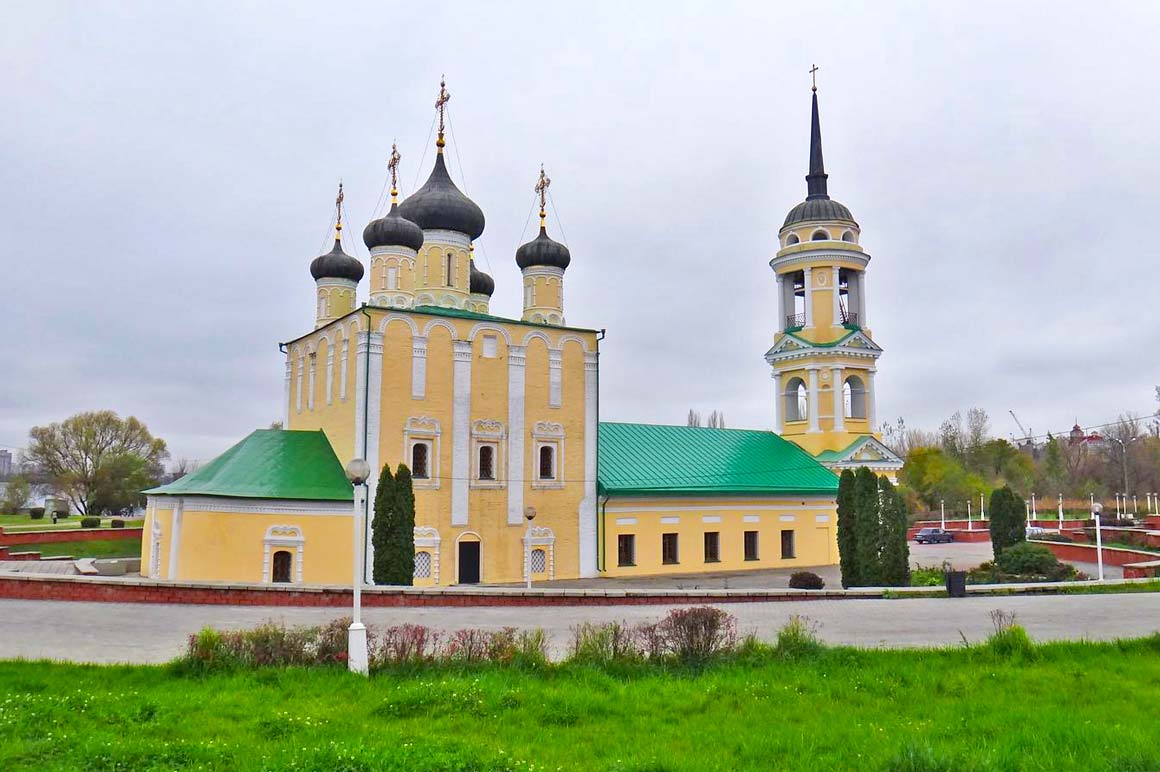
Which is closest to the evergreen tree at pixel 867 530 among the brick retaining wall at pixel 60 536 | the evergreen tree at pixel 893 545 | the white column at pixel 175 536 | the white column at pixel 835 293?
the evergreen tree at pixel 893 545

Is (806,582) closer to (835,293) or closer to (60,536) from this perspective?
(835,293)

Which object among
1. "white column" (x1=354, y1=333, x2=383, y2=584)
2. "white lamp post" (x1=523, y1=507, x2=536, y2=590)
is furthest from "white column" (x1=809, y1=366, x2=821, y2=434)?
"white column" (x1=354, y1=333, x2=383, y2=584)

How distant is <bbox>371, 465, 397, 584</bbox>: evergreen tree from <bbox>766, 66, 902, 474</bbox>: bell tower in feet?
59.5

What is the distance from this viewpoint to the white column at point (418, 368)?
73.9ft

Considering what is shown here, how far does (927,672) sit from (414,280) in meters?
18.5

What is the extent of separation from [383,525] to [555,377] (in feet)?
23.4

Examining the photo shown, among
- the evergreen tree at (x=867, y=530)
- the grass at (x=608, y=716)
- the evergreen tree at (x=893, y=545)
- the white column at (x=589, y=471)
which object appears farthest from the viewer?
the white column at (x=589, y=471)

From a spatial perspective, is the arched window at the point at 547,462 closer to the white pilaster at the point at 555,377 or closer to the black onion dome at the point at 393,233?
the white pilaster at the point at 555,377

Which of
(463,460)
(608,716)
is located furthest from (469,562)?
(608,716)

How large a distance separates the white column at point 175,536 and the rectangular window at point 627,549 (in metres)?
11.5

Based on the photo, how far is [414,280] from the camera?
2498 centimetres

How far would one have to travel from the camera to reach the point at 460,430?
2303 cm

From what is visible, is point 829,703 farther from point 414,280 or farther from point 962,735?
point 414,280

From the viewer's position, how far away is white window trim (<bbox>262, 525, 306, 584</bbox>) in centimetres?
2009
